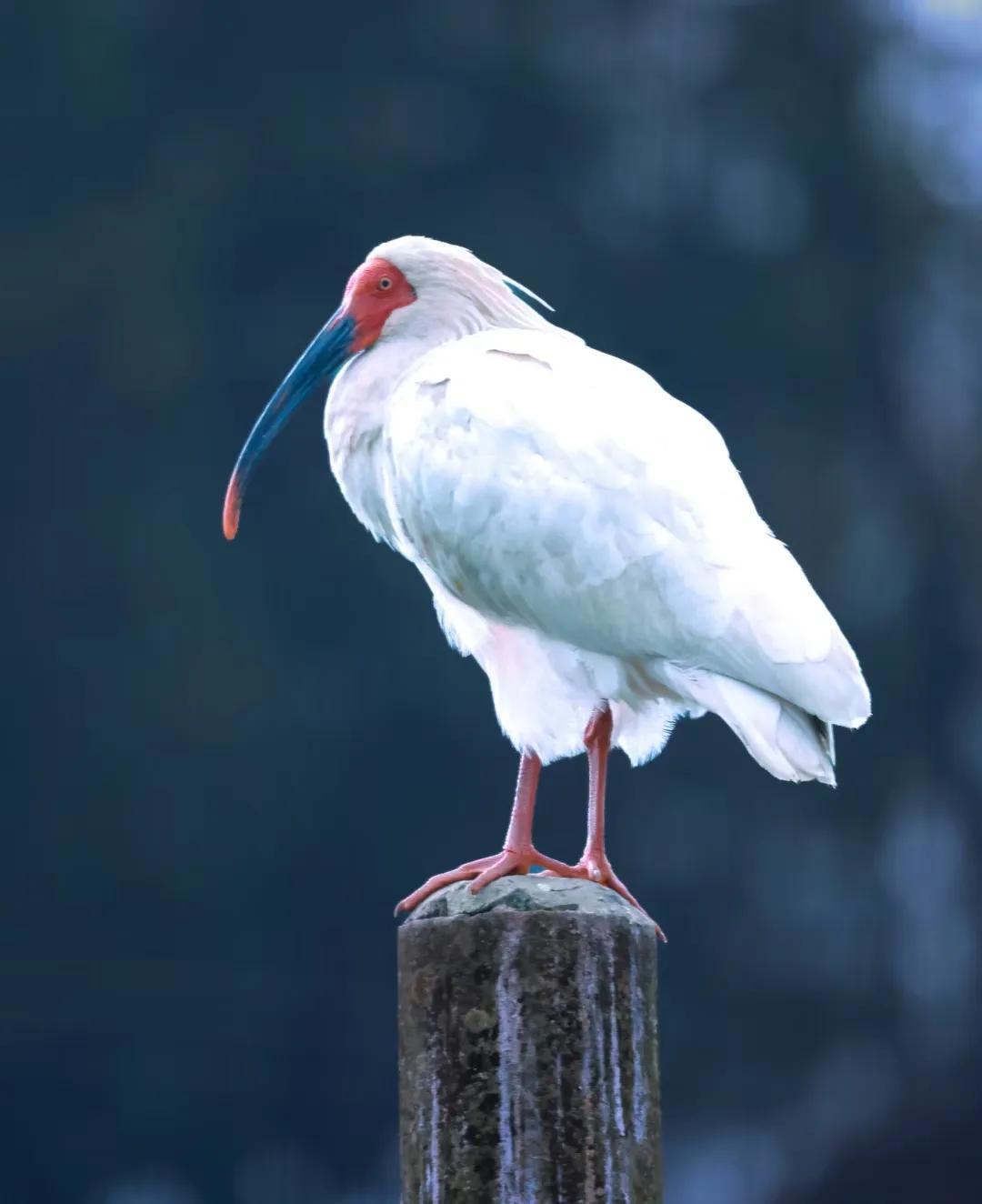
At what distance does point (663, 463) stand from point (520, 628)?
1.45 ft

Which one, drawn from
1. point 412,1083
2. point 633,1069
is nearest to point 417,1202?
point 412,1083

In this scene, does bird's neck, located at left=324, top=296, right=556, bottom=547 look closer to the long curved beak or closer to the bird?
the long curved beak

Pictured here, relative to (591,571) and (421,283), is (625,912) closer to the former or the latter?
(591,571)

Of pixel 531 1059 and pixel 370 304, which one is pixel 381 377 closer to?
pixel 370 304

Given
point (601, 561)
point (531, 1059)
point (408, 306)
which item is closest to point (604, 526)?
point (601, 561)

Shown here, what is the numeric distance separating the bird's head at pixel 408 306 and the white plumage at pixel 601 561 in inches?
13.4

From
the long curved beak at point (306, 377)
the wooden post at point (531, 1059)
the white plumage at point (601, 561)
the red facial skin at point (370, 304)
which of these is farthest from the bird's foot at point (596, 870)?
the red facial skin at point (370, 304)

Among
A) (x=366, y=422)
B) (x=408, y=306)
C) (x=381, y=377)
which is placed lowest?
(x=366, y=422)

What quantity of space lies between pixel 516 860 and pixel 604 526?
698mm

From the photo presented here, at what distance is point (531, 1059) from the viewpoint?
260 cm

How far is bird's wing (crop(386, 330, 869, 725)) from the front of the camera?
134 inches

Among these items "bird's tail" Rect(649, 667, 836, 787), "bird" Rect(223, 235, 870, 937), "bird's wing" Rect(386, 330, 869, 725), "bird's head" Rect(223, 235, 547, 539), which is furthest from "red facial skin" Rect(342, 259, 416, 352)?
"bird's tail" Rect(649, 667, 836, 787)

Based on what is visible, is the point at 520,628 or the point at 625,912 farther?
the point at 520,628

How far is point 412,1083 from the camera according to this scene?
2.69 m
